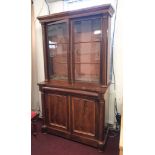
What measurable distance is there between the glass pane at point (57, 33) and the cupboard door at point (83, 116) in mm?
1036

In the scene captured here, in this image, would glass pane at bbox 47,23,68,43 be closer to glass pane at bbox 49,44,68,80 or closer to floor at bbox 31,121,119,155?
glass pane at bbox 49,44,68,80

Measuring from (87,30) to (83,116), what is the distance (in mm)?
1341

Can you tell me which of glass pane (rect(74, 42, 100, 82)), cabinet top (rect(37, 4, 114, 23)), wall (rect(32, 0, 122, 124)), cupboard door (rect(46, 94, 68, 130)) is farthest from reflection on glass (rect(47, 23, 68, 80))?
wall (rect(32, 0, 122, 124))

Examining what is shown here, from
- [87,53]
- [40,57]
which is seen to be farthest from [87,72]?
[40,57]

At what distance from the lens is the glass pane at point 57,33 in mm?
2371

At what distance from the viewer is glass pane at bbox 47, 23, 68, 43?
2.37 m

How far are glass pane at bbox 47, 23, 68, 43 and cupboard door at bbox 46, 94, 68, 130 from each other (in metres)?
0.96

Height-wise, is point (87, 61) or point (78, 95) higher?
point (87, 61)

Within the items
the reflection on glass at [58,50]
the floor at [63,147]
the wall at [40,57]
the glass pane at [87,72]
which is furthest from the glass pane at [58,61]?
the floor at [63,147]

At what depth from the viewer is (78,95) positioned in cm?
212

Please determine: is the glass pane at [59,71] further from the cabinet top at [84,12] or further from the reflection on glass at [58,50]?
the cabinet top at [84,12]

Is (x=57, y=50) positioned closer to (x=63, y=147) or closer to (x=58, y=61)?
(x=58, y=61)

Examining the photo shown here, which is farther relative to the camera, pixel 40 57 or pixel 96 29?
pixel 40 57
